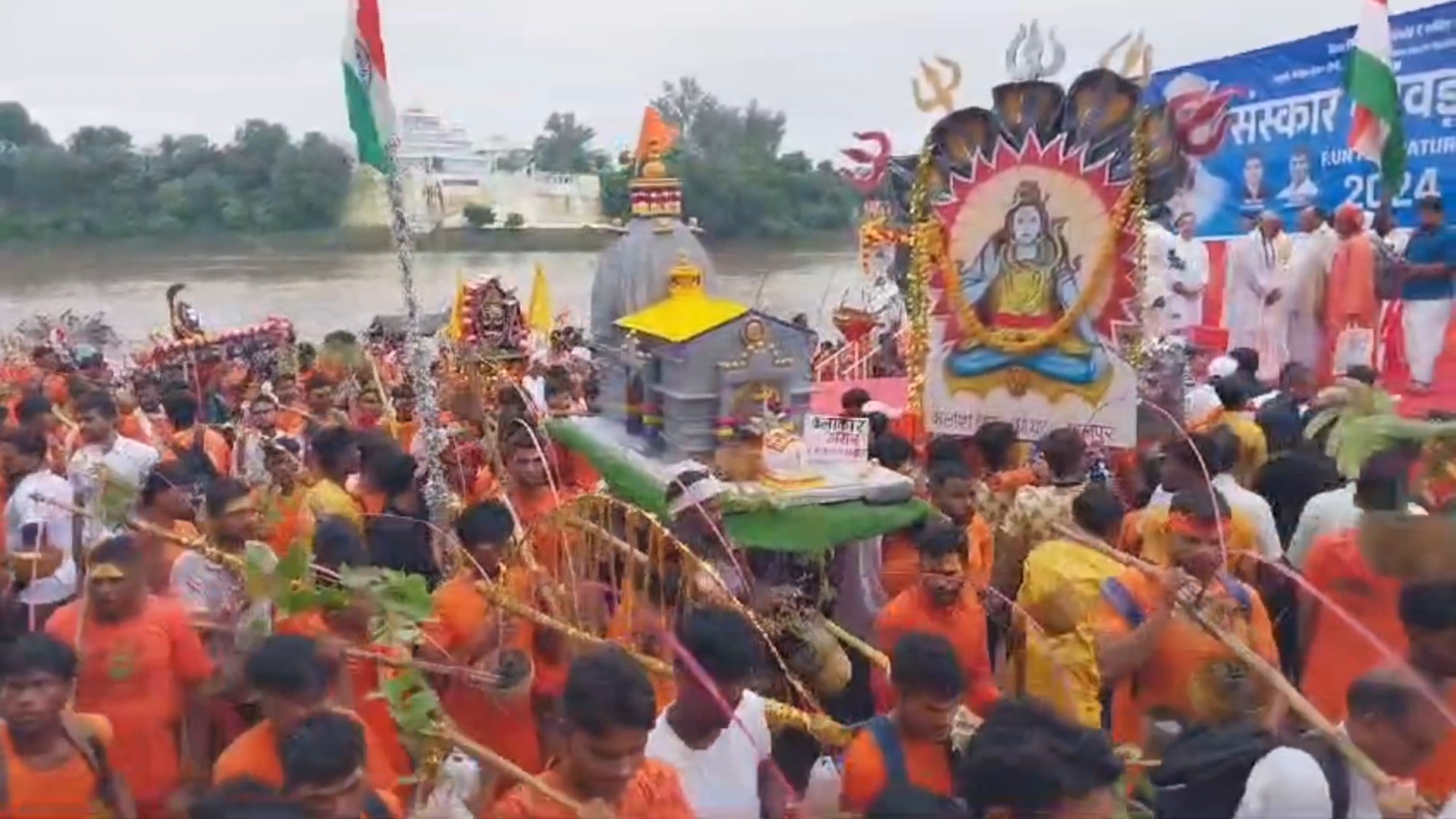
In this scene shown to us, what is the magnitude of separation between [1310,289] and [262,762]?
26.4 feet

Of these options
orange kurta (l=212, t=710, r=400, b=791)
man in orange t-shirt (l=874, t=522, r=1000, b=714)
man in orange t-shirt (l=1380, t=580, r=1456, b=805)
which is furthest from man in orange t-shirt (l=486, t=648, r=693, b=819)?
man in orange t-shirt (l=1380, t=580, r=1456, b=805)

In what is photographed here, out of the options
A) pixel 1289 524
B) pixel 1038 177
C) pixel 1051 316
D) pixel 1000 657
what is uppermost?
pixel 1038 177

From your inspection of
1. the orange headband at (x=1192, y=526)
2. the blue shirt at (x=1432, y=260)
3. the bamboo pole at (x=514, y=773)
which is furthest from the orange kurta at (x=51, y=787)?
the blue shirt at (x=1432, y=260)

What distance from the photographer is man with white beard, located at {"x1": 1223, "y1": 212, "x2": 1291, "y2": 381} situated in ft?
32.2

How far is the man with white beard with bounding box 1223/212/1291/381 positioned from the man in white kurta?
95 centimetres

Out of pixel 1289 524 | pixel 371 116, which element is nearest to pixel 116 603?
pixel 371 116

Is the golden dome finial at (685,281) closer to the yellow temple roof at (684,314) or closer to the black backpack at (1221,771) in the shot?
the yellow temple roof at (684,314)

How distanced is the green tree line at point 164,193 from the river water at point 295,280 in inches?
36.2

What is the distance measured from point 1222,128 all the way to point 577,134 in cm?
4437

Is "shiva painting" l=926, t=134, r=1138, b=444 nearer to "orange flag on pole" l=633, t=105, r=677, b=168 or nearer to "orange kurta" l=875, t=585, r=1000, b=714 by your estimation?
"orange flag on pole" l=633, t=105, r=677, b=168

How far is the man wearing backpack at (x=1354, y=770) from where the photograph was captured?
2.34 metres

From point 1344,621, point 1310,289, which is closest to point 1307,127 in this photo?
point 1310,289

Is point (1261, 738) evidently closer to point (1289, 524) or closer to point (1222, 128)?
point (1289, 524)

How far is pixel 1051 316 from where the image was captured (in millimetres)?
6707
